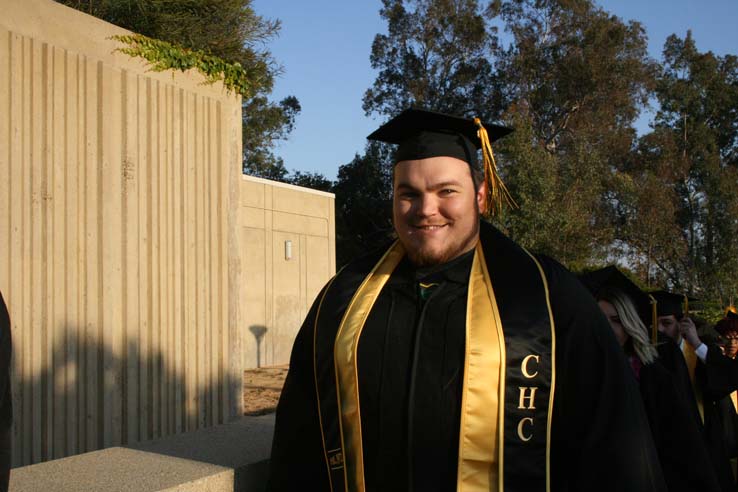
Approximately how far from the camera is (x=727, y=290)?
105 feet

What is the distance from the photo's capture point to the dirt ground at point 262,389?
1184 cm

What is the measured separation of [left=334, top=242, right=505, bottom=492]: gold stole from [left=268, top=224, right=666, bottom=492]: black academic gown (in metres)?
0.03

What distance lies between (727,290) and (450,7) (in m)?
16.4

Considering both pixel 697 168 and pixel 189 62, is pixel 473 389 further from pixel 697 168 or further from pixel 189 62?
pixel 697 168

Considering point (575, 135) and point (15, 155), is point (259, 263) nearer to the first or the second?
point (15, 155)

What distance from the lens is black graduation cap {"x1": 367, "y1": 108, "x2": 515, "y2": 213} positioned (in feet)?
8.60

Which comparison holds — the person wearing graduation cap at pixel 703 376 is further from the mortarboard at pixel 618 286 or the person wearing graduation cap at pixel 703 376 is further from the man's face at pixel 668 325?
the mortarboard at pixel 618 286

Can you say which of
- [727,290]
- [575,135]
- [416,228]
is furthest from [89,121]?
[727,290]

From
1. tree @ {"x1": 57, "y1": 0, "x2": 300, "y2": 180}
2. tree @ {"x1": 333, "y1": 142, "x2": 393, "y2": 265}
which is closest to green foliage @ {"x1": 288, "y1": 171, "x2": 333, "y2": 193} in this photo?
tree @ {"x1": 333, "y1": 142, "x2": 393, "y2": 265}

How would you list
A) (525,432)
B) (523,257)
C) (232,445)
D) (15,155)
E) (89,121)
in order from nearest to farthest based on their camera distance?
(525,432), (523,257), (232,445), (15,155), (89,121)

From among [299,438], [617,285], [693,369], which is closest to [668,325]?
[693,369]

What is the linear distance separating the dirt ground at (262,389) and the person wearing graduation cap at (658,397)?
7308mm

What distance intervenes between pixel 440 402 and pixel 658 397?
6.48 ft

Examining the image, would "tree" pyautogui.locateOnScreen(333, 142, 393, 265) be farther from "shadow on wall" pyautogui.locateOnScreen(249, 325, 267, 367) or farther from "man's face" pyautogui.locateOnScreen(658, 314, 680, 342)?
"man's face" pyautogui.locateOnScreen(658, 314, 680, 342)
